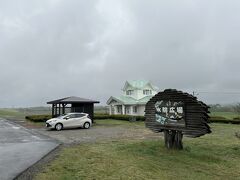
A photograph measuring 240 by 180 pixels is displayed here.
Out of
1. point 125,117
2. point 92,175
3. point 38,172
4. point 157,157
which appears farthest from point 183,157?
point 125,117

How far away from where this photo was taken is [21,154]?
14.5 metres

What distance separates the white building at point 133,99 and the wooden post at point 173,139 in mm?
40673

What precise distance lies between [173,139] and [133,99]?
141ft

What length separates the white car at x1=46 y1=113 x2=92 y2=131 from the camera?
103ft

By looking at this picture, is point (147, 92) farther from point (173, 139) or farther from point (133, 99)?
point (173, 139)

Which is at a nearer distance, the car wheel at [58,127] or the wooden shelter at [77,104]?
the car wheel at [58,127]

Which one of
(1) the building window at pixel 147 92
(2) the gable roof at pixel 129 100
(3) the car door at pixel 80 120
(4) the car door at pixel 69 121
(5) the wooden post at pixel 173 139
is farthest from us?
(1) the building window at pixel 147 92

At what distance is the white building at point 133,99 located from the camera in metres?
58.8

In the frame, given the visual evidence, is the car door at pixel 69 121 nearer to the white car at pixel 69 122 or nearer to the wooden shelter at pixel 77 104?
the white car at pixel 69 122

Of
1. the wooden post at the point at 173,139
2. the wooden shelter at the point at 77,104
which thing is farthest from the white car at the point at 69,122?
the wooden post at the point at 173,139

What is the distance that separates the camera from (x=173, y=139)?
16.9 metres

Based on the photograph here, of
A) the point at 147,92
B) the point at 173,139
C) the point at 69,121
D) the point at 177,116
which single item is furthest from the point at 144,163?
the point at 147,92

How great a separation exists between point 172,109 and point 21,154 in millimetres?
7268

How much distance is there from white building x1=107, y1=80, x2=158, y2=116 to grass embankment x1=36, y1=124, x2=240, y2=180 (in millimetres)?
40883
